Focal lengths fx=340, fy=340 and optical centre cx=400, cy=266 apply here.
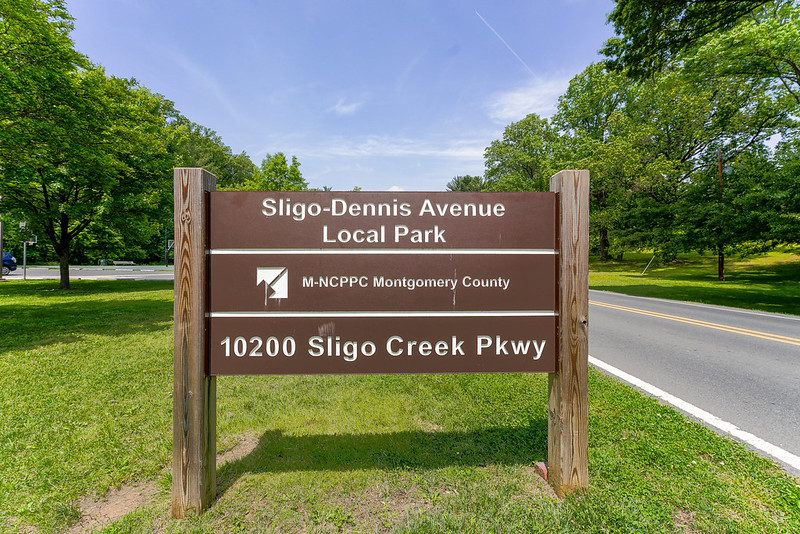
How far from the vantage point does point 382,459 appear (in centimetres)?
271

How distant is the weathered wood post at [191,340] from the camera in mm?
2203

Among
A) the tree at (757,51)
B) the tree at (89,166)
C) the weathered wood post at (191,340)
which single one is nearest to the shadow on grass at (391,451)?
the weathered wood post at (191,340)

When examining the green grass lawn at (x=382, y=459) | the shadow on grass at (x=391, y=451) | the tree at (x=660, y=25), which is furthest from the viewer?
the tree at (x=660, y=25)

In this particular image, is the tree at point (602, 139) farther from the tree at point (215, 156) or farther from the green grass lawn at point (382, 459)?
the tree at point (215, 156)

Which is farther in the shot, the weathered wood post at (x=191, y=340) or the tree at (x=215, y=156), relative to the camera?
→ the tree at (x=215, y=156)

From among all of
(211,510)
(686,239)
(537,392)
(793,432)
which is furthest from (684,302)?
(211,510)

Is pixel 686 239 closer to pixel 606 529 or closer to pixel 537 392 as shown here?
pixel 537 392

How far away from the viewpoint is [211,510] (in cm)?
220

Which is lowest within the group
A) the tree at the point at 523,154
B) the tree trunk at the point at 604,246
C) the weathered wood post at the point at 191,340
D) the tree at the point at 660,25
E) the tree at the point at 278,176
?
the weathered wood post at the point at 191,340

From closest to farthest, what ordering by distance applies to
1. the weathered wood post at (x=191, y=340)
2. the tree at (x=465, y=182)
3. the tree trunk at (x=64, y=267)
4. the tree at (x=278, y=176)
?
the weathered wood post at (x=191, y=340)
the tree trunk at (x=64, y=267)
the tree at (x=278, y=176)
the tree at (x=465, y=182)

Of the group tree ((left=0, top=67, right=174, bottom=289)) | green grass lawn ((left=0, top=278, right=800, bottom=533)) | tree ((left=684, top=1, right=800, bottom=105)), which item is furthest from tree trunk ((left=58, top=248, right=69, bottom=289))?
tree ((left=684, top=1, right=800, bottom=105))

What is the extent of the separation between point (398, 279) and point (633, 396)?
3.28 metres

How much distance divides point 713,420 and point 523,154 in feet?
140

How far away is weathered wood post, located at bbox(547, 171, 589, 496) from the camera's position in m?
2.35
